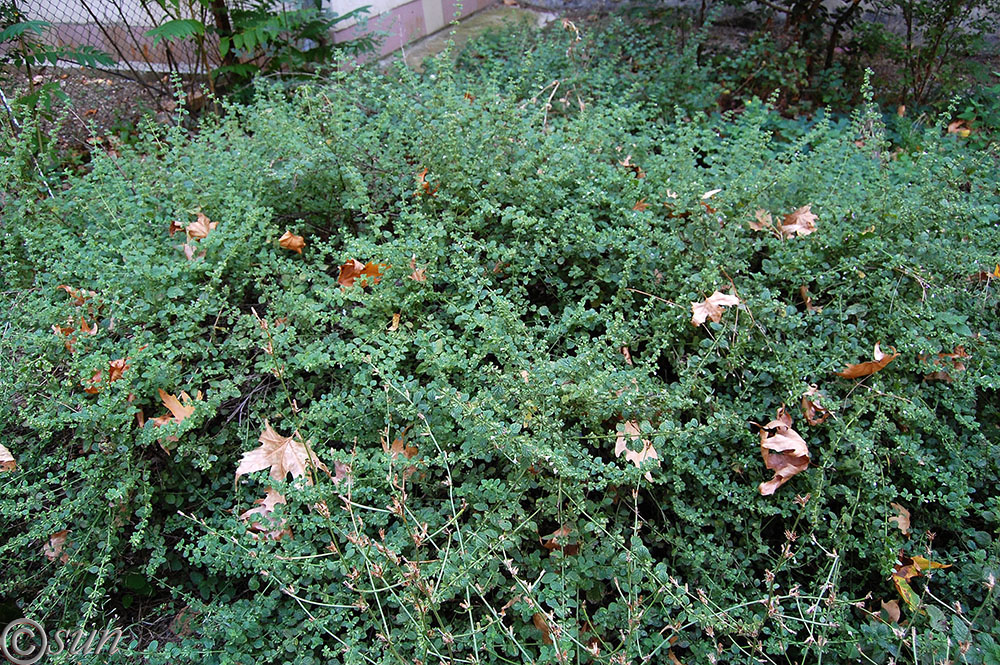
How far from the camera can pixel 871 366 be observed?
2471 millimetres

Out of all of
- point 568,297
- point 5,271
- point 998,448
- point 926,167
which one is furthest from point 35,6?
point 998,448

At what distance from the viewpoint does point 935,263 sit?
2.82 m

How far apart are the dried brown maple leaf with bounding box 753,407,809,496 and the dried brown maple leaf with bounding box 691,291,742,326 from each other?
0.43 m

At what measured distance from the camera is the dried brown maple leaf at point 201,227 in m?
2.88

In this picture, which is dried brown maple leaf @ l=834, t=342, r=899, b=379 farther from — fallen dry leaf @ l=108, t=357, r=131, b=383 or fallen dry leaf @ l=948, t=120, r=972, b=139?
fallen dry leaf @ l=948, t=120, r=972, b=139

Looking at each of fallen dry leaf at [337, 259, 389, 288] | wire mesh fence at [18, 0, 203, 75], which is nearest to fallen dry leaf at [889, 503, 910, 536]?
fallen dry leaf at [337, 259, 389, 288]

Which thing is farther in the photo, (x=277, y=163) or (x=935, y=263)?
(x=277, y=163)

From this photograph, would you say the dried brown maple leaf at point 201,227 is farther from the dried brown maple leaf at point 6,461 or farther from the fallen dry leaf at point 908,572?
the fallen dry leaf at point 908,572

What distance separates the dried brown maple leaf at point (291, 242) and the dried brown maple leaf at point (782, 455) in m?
1.96

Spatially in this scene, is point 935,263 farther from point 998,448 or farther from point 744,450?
point 744,450

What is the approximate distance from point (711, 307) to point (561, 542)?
1.05 meters

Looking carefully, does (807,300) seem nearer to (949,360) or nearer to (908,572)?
(949,360)

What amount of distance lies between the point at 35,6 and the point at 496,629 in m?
4.97

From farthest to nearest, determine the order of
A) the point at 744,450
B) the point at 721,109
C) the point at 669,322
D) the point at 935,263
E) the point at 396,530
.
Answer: the point at 721,109 < the point at 935,263 < the point at 669,322 < the point at 744,450 < the point at 396,530
